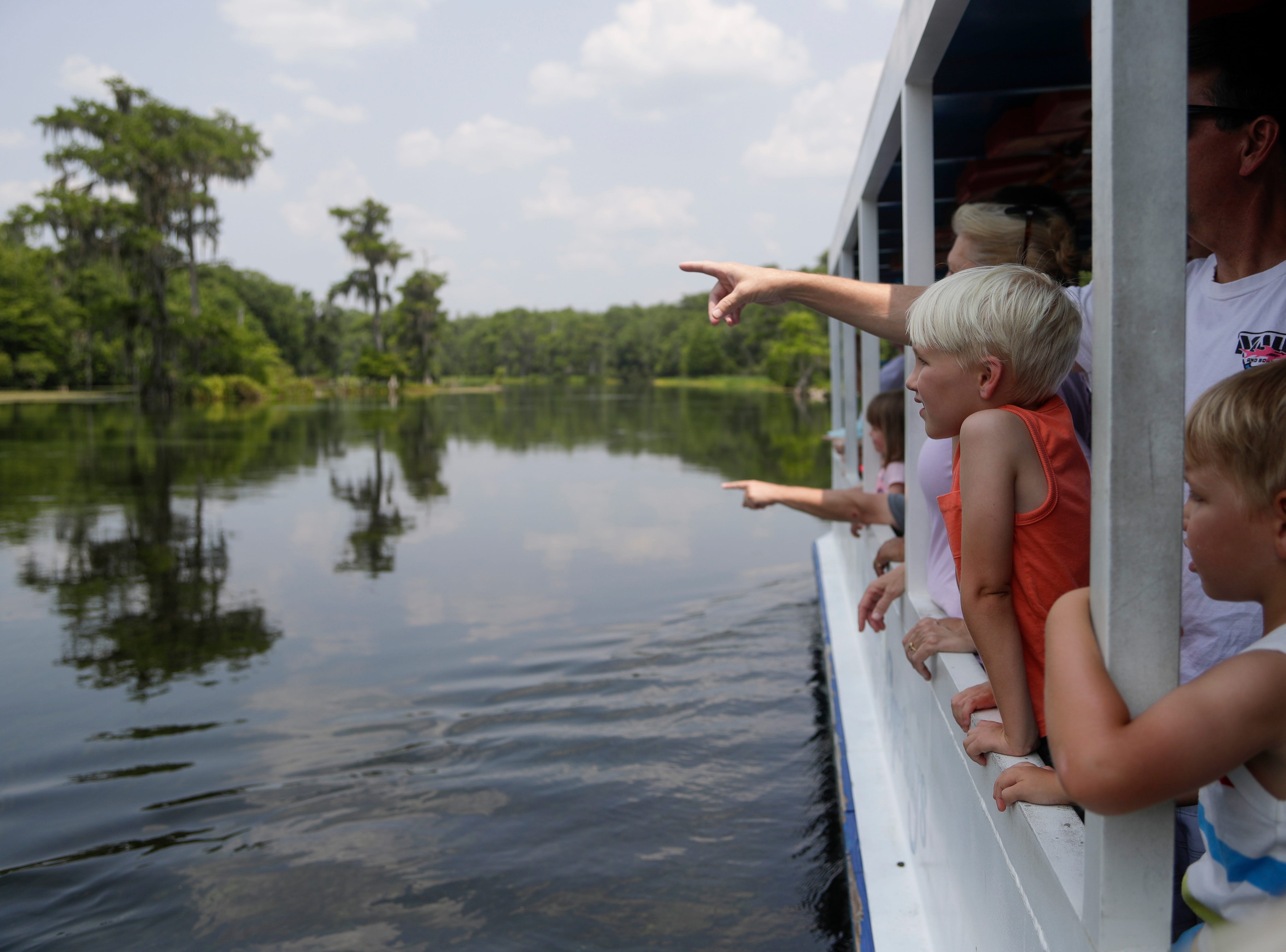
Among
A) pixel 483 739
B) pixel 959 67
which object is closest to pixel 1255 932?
pixel 959 67

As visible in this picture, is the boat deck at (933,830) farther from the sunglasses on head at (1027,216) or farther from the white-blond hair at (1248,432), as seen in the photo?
the sunglasses on head at (1027,216)

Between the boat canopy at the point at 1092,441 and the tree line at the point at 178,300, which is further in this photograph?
the tree line at the point at 178,300

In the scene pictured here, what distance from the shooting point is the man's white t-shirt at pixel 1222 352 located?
158 centimetres

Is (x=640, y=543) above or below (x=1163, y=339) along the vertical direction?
below

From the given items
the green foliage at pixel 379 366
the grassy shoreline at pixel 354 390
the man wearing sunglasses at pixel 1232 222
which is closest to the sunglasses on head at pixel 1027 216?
the man wearing sunglasses at pixel 1232 222

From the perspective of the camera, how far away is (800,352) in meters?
63.0

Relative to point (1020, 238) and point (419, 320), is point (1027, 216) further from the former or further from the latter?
point (419, 320)

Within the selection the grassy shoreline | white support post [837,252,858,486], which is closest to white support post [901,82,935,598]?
white support post [837,252,858,486]

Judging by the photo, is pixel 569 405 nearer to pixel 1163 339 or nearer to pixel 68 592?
pixel 68 592

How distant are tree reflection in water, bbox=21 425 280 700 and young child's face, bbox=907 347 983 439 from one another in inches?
233

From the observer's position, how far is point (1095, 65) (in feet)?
4.06

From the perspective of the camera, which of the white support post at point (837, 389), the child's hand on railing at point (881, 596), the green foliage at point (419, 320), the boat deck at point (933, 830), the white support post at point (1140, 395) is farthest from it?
the green foliage at point (419, 320)

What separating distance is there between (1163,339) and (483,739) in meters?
4.92

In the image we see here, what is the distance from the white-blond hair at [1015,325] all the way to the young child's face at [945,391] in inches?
0.9
